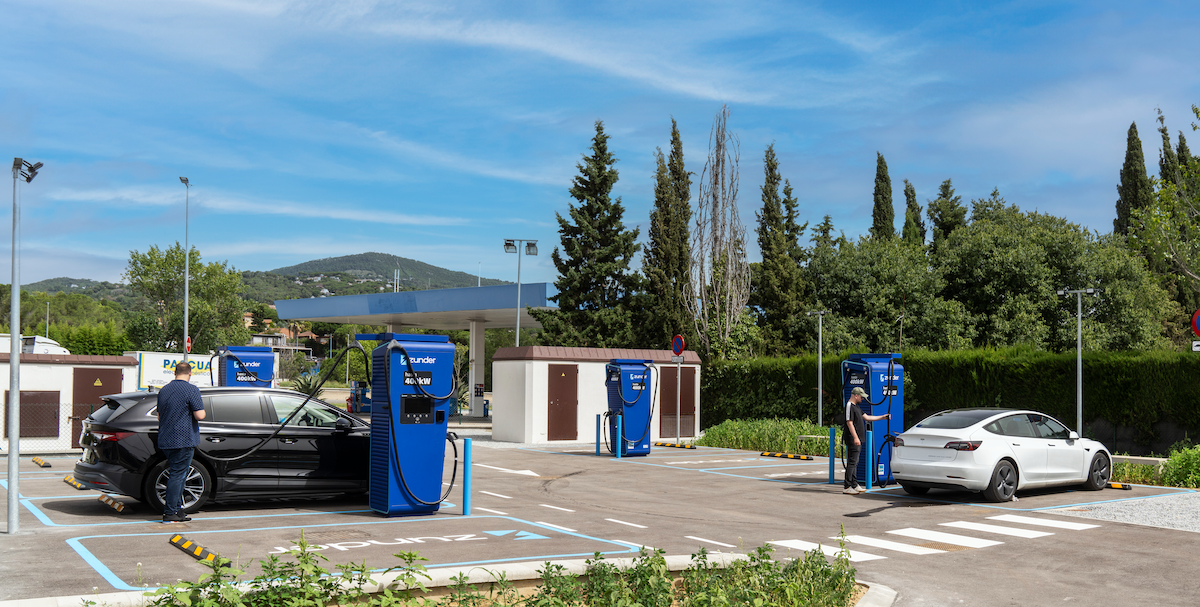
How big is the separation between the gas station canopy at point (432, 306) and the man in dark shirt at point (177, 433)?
979 inches

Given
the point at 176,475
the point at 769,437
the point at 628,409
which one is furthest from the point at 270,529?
the point at 769,437

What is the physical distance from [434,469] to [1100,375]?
60.5 ft

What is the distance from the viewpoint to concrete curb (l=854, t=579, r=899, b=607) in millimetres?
6629

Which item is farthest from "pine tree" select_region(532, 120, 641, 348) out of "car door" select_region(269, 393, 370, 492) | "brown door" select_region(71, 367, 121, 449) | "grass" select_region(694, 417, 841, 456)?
"car door" select_region(269, 393, 370, 492)

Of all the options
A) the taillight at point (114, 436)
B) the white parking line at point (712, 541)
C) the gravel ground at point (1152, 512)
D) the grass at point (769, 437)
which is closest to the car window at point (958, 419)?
the gravel ground at point (1152, 512)

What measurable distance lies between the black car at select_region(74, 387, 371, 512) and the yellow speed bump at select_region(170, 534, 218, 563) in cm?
204

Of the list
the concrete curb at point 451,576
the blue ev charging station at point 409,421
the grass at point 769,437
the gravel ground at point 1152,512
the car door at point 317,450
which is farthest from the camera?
the grass at point 769,437

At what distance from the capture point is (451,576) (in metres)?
6.10

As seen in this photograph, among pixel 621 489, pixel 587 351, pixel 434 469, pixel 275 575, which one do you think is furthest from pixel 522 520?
pixel 587 351

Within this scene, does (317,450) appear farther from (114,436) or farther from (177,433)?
(114,436)

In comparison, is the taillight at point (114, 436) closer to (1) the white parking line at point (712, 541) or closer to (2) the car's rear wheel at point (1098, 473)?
(1) the white parking line at point (712, 541)

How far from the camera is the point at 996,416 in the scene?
1370cm

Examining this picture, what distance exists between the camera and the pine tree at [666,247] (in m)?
37.8

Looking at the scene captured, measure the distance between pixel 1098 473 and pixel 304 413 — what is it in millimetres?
12413
